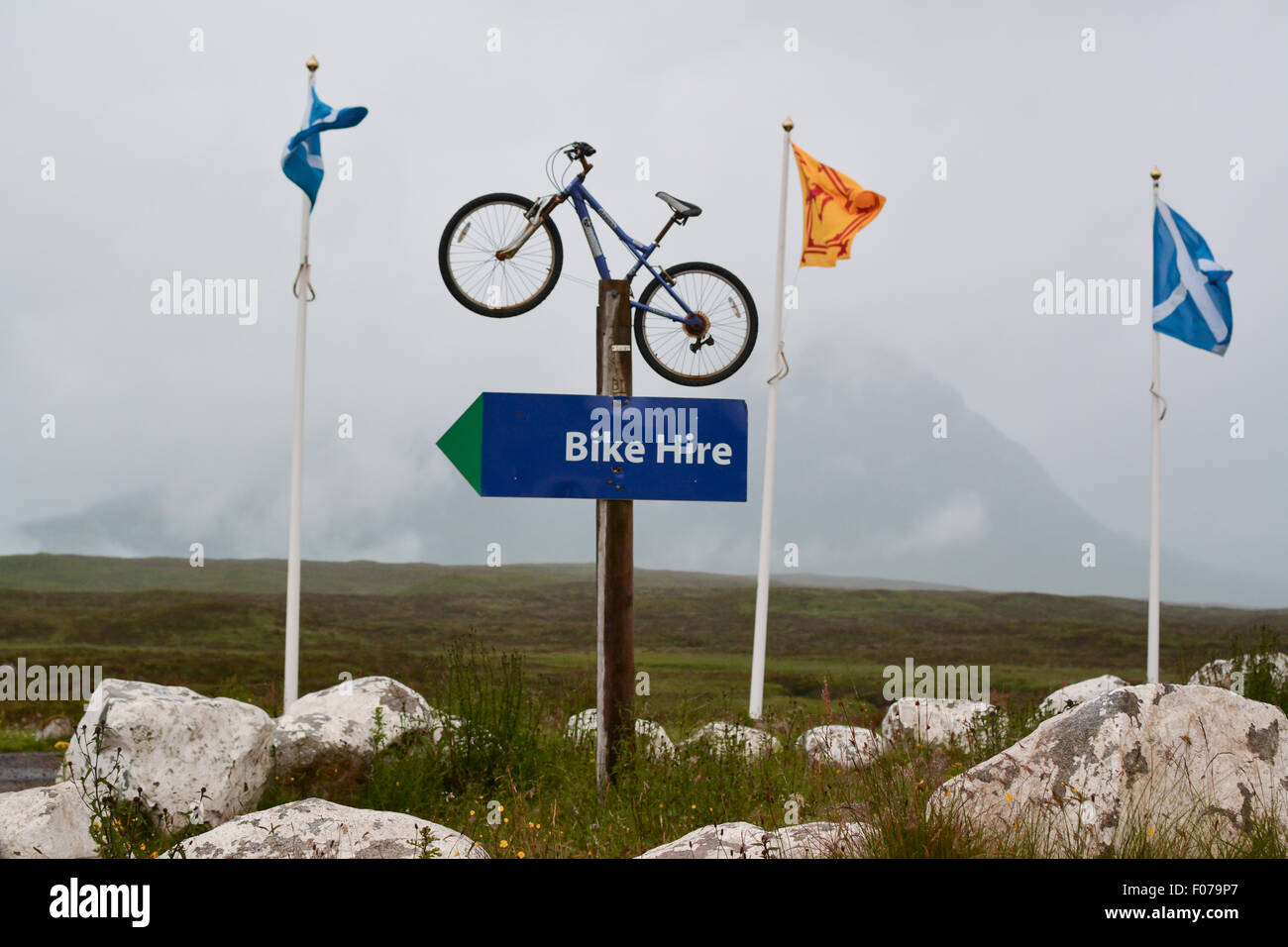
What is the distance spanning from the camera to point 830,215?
15.0 meters

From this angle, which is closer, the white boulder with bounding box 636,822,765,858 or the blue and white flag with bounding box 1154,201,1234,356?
the white boulder with bounding box 636,822,765,858

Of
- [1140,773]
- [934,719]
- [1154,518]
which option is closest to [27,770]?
[934,719]

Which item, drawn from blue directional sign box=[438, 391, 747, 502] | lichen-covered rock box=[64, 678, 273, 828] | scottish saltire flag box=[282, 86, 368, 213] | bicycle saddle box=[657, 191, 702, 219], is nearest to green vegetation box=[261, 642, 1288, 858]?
lichen-covered rock box=[64, 678, 273, 828]

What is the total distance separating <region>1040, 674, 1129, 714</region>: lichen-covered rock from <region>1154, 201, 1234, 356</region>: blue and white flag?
5735mm

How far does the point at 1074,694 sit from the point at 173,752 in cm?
1012

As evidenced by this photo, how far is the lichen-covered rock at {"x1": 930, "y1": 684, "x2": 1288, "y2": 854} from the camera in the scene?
5637 mm

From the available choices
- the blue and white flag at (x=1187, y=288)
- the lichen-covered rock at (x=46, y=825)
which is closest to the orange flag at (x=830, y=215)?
the blue and white flag at (x=1187, y=288)

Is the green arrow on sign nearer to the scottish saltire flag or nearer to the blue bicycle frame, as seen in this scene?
the blue bicycle frame

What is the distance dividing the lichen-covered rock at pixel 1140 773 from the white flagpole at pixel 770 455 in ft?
28.6

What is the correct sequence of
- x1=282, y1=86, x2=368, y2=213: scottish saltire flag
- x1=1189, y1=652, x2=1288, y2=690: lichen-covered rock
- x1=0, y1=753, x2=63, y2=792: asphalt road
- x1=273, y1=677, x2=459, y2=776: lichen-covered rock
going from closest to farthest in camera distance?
x1=273, y1=677, x2=459, y2=776: lichen-covered rock, x1=0, y1=753, x2=63, y2=792: asphalt road, x1=282, y1=86, x2=368, y2=213: scottish saltire flag, x1=1189, y1=652, x2=1288, y2=690: lichen-covered rock

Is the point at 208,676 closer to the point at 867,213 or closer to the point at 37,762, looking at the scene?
the point at 37,762
